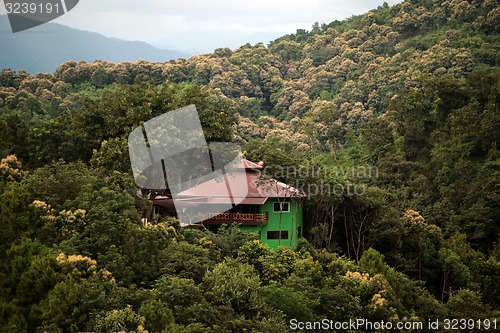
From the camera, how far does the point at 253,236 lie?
22.8 meters

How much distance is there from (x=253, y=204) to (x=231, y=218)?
0.94m

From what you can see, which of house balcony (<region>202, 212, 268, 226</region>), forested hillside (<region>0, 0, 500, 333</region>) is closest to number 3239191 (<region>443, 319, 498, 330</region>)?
forested hillside (<region>0, 0, 500, 333</region>)

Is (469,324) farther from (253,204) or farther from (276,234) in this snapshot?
(253,204)

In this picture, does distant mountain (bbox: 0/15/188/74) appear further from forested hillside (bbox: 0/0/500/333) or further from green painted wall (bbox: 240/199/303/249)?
green painted wall (bbox: 240/199/303/249)

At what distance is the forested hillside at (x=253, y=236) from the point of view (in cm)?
1592

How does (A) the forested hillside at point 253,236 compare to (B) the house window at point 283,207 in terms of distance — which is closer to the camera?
(A) the forested hillside at point 253,236

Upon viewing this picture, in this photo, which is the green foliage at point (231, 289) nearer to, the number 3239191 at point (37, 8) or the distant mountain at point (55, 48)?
the number 3239191 at point (37, 8)

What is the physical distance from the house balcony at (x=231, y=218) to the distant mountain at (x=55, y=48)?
30566mm

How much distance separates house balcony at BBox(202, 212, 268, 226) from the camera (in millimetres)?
24750

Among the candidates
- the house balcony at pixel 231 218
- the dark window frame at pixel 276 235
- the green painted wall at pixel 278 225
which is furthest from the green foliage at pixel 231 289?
the dark window frame at pixel 276 235

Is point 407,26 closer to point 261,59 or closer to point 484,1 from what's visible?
point 484,1

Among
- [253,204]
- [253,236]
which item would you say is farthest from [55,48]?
[253,236]

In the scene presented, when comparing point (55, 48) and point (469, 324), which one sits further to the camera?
point (55, 48)

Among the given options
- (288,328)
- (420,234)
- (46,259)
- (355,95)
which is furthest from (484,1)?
(46,259)
